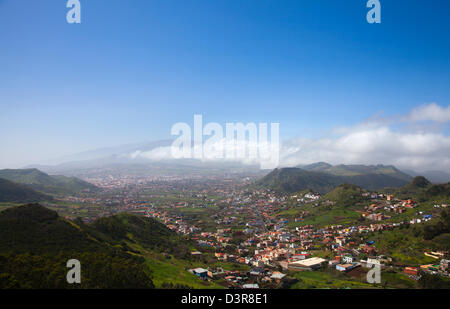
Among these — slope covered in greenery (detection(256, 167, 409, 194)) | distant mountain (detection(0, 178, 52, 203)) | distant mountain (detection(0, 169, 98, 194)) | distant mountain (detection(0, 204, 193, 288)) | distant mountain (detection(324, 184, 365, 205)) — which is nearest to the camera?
distant mountain (detection(0, 204, 193, 288))

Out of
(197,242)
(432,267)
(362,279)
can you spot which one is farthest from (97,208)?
(432,267)

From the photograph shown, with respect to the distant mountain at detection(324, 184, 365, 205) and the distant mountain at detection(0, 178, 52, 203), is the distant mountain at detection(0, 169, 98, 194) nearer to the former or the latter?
the distant mountain at detection(0, 178, 52, 203)

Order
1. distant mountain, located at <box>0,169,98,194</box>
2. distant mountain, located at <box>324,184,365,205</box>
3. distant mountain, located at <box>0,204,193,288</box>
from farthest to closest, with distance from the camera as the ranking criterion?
distant mountain, located at <box>0,169,98,194</box> → distant mountain, located at <box>324,184,365,205</box> → distant mountain, located at <box>0,204,193,288</box>

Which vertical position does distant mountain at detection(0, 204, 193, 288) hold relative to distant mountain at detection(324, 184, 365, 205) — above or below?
above

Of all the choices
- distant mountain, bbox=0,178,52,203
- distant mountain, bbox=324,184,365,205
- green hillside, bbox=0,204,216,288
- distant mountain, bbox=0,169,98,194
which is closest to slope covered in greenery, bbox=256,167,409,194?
distant mountain, bbox=324,184,365,205

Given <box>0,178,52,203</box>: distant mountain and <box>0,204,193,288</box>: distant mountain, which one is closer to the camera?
<box>0,204,193,288</box>: distant mountain

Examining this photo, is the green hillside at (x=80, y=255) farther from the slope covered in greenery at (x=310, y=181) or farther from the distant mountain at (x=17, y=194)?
the slope covered in greenery at (x=310, y=181)
